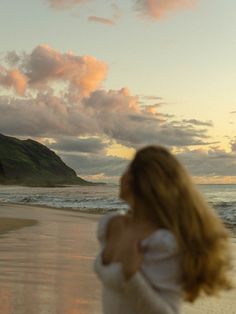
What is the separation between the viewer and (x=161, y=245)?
248cm

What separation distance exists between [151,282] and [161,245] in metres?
0.16

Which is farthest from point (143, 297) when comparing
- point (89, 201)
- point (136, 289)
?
point (89, 201)

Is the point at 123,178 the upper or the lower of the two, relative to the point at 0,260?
upper

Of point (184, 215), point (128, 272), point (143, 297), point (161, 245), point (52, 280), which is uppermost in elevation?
point (184, 215)

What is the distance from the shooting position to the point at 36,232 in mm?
15055

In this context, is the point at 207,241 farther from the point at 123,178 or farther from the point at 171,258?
the point at 123,178

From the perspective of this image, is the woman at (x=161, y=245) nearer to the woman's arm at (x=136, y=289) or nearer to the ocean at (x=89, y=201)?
the woman's arm at (x=136, y=289)

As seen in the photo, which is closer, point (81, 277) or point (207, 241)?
point (207, 241)

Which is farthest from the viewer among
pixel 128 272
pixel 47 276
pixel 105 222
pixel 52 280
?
pixel 47 276

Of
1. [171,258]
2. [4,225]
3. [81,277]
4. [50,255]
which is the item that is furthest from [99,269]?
[4,225]

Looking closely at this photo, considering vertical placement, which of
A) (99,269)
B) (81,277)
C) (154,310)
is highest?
(99,269)

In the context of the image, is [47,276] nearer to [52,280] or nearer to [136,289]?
[52,280]

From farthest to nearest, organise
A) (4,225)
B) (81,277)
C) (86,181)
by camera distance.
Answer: (86,181)
(4,225)
(81,277)

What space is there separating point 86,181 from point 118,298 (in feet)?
Answer: 619
